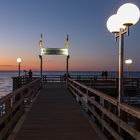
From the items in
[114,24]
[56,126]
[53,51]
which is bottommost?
[56,126]

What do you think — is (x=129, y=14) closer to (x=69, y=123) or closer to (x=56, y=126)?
(x=56, y=126)

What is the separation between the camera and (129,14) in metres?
7.71

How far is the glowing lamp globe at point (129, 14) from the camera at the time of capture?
7715 mm

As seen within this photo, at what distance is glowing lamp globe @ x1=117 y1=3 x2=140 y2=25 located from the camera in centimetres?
771

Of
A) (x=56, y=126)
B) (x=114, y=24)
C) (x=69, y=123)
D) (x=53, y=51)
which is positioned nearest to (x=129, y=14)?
(x=114, y=24)

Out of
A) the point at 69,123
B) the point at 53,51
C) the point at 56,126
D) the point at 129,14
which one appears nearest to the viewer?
the point at 129,14

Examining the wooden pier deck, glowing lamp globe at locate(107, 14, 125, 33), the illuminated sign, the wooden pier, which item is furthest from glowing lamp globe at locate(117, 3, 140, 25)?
the illuminated sign

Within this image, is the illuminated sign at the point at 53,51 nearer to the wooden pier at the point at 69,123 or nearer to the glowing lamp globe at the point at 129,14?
the wooden pier at the point at 69,123

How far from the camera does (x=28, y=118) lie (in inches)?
468

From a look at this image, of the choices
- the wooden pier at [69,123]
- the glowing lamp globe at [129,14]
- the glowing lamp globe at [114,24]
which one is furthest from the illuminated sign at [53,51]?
the glowing lamp globe at [129,14]

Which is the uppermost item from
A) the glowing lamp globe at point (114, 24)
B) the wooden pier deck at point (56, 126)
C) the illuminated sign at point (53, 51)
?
the illuminated sign at point (53, 51)

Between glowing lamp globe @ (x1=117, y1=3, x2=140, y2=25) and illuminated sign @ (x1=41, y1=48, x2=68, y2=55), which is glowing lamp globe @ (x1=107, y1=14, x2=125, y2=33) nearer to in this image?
glowing lamp globe @ (x1=117, y1=3, x2=140, y2=25)

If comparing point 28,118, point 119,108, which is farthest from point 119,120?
point 28,118

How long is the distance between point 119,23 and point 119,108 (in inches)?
A: 76.3
